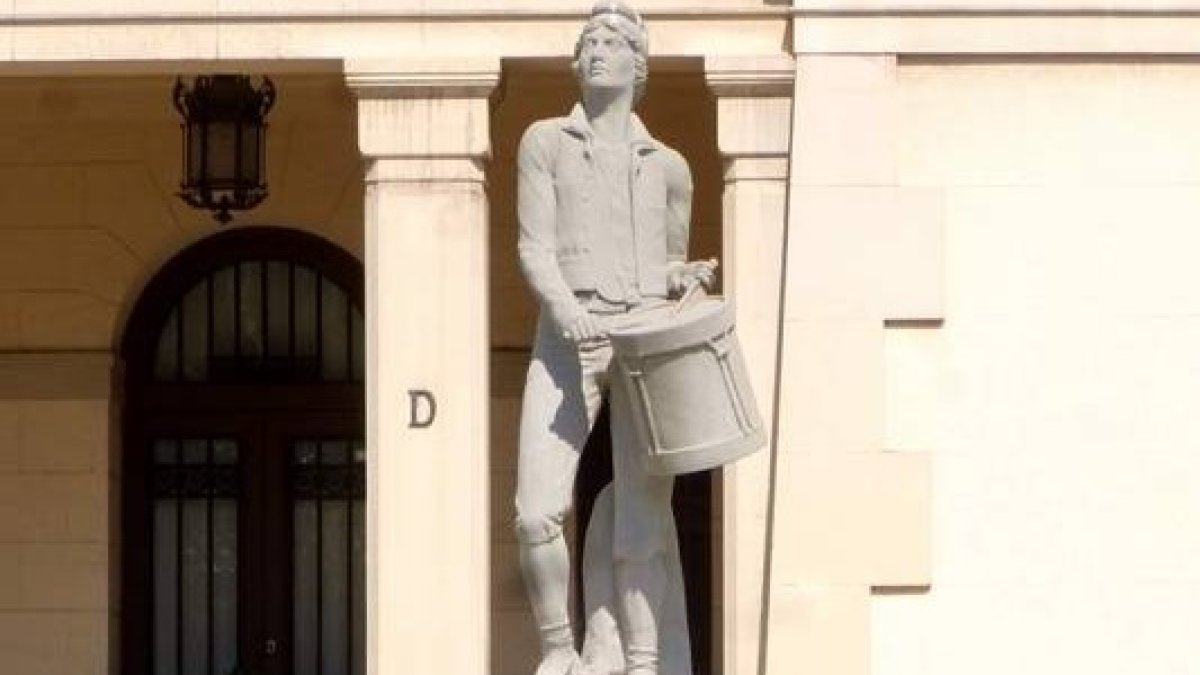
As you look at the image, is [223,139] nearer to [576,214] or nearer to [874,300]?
[874,300]

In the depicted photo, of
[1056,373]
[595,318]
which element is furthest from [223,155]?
[595,318]

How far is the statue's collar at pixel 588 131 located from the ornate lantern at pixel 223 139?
4.63 meters

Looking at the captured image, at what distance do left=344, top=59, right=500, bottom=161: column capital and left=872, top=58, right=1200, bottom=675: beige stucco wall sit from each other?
5.83 ft

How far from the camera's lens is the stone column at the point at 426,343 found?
16.3 metres

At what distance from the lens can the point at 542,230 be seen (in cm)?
1349

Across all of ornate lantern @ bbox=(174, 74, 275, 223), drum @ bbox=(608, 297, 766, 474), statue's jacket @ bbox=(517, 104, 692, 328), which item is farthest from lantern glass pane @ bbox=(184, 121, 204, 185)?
drum @ bbox=(608, 297, 766, 474)

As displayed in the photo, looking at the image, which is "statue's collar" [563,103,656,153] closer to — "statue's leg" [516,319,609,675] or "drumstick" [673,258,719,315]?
"drumstick" [673,258,719,315]

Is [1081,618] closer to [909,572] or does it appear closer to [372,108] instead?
[909,572]

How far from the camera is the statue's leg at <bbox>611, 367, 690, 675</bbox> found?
13.4 m

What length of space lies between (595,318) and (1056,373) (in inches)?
145

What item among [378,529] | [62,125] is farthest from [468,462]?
[62,125]

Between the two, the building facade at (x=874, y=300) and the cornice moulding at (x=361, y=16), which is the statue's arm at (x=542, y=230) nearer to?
the building facade at (x=874, y=300)

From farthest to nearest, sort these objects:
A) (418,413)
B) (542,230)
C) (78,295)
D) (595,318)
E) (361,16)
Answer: (78,295), (361,16), (418,413), (542,230), (595,318)

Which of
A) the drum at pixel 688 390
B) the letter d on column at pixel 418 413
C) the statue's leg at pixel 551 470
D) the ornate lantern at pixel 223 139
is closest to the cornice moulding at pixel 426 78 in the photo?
the letter d on column at pixel 418 413
